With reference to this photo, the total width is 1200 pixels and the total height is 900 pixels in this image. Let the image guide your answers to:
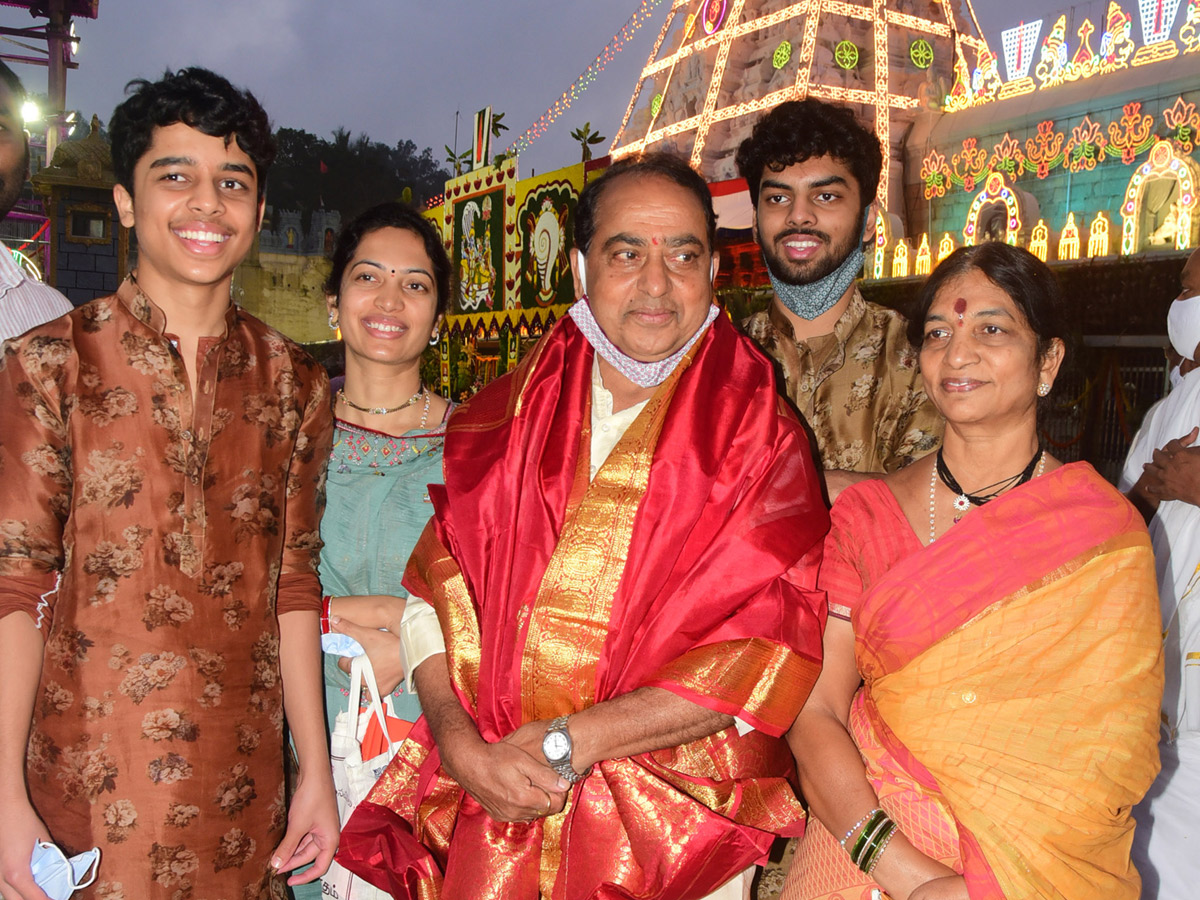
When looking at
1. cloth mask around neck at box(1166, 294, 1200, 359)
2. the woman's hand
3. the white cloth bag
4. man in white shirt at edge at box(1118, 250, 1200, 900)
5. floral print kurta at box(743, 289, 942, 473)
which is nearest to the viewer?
the white cloth bag

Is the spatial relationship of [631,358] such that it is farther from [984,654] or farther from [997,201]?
[997,201]

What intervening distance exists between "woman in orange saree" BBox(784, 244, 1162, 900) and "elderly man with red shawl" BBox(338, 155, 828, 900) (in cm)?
18

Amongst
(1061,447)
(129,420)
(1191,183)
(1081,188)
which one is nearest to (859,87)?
(1081,188)

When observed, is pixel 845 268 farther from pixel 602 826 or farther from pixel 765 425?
pixel 602 826

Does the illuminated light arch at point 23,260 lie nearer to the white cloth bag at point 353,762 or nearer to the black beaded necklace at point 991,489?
the white cloth bag at point 353,762

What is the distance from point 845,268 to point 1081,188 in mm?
14737

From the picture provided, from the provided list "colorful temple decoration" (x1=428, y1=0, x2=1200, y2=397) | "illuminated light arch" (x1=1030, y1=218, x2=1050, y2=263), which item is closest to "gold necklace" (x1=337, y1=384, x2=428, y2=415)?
"colorful temple decoration" (x1=428, y1=0, x2=1200, y2=397)

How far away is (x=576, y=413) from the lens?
2225 mm

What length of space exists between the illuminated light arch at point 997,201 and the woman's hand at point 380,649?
15483 mm

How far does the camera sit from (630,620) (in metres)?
1.99

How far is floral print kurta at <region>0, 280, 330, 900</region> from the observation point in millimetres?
1951

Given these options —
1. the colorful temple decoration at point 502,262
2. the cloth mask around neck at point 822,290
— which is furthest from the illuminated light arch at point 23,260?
the colorful temple decoration at point 502,262

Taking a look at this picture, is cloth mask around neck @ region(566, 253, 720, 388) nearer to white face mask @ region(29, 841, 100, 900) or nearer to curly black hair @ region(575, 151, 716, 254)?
curly black hair @ region(575, 151, 716, 254)

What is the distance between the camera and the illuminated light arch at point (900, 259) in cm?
1697
